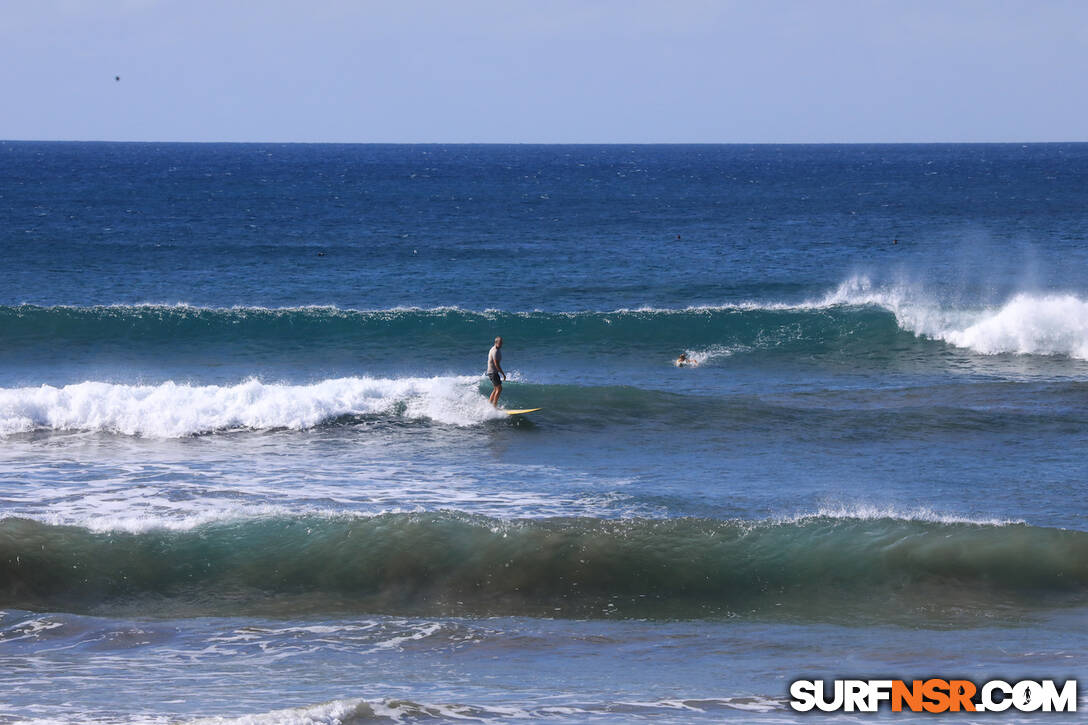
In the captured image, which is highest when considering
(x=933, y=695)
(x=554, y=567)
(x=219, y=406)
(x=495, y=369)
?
(x=495, y=369)

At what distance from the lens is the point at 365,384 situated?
2372cm

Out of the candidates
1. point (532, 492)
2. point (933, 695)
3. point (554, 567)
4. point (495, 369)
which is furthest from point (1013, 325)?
point (933, 695)

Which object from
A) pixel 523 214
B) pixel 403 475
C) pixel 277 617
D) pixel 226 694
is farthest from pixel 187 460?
pixel 523 214

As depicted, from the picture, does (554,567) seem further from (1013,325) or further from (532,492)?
(1013,325)

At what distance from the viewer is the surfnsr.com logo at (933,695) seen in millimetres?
10109

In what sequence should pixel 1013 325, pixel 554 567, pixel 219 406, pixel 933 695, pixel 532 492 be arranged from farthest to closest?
pixel 1013 325
pixel 219 406
pixel 532 492
pixel 554 567
pixel 933 695

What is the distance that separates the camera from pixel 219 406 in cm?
2209

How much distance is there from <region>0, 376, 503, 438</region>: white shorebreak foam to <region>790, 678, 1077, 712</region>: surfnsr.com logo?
1249cm

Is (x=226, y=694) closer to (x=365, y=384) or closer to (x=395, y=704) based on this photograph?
(x=395, y=704)

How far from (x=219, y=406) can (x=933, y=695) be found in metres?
15.5

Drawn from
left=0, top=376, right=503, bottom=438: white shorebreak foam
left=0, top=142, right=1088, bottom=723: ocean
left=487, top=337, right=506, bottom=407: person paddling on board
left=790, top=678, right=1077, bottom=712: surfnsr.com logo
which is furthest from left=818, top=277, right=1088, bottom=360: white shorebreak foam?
left=790, top=678, right=1077, bottom=712: surfnsr.com logo

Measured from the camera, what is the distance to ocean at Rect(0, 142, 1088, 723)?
11.3m

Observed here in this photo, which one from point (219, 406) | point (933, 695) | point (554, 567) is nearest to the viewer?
point (933, 695)

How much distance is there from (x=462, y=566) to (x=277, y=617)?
2443mm
